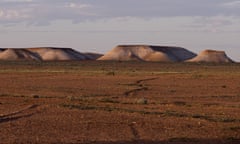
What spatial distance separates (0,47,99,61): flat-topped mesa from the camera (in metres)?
176

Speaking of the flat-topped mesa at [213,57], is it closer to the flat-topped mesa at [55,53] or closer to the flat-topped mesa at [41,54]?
the flat-topped mesa at [55,53]

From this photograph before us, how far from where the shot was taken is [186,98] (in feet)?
102

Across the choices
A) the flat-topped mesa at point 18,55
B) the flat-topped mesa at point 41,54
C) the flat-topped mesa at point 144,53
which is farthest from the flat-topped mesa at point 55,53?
the flat-topped mesa at point 144,53

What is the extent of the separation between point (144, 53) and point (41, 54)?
27.9 m

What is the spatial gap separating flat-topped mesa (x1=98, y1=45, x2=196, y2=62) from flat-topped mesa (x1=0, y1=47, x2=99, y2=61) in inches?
413

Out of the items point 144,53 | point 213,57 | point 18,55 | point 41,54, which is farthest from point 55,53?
→ point 213,57

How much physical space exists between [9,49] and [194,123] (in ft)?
541

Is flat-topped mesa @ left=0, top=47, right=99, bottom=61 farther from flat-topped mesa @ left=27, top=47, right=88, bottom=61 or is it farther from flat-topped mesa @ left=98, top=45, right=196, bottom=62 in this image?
flat-topped mesa @ left=98, top=45, right=196, bottom=62

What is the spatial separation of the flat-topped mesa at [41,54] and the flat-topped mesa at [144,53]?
10.5 m

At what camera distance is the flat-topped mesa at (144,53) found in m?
182

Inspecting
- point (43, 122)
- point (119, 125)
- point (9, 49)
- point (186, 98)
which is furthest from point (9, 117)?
point (9, 49)

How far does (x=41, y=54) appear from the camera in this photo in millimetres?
183375

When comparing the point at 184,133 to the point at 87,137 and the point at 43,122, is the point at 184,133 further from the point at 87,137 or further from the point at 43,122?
the point at 43,122

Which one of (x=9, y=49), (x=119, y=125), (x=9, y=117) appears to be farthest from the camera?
(x=9, y=49)
